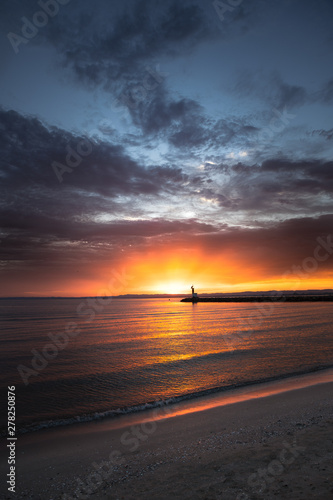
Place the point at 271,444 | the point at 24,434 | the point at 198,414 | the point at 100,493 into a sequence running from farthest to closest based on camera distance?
the point at 198,414
the point at 24,434
the point at 271,444
the point at 100,493

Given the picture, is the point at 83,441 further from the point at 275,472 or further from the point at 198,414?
the point at 275,472

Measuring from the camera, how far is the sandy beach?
6.18m

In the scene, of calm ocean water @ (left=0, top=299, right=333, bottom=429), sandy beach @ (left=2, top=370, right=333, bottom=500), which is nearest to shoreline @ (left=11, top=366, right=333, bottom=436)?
calm ocean water @ (left=0, top=299, right=333, bottom=429)

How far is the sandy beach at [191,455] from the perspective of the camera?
6.18m

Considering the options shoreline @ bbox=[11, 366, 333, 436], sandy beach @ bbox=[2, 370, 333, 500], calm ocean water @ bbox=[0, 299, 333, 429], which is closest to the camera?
sandy beach @ bbox=[2, 370, 333, 500]

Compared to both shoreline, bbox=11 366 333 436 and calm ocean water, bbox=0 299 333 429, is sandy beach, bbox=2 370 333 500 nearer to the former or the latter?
shoreline, bbox=11 366 333 436

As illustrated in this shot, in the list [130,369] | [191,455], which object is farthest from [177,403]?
[130,369]

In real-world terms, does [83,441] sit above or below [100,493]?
below

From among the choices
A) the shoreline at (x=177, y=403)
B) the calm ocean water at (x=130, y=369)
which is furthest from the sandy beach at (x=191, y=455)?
the calm ocean water at (x=130, y=369)

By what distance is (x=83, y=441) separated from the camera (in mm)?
9891

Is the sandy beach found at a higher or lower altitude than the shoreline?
higher

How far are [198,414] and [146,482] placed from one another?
5.72 m

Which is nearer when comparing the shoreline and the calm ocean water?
the shoreline

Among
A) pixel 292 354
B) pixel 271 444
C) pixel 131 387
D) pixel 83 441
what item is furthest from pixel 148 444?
pixel 292 354
